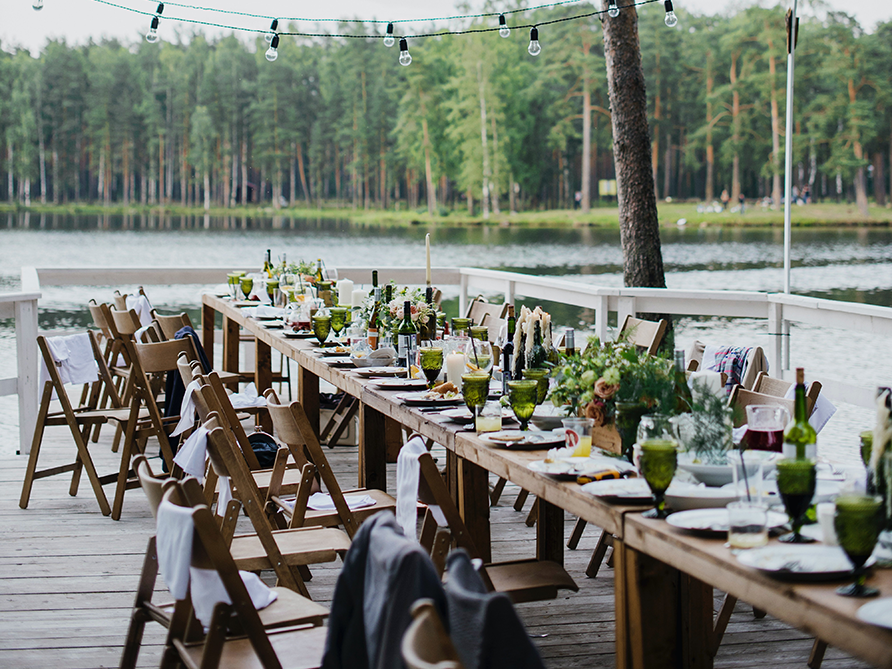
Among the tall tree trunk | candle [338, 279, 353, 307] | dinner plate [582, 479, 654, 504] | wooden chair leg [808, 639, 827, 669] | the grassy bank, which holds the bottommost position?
wooden chair leg [808, 639, 827, 669]

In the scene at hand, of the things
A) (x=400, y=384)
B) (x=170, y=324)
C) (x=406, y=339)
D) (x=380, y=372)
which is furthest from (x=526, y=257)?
(x=400, y=384)

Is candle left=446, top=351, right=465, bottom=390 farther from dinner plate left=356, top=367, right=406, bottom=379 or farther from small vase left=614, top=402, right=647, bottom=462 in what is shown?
small vase left=614, top=402, right=647, bottom=462

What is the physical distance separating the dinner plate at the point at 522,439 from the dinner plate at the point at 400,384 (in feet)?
2.87

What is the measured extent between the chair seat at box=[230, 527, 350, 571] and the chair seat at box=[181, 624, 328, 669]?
52cm

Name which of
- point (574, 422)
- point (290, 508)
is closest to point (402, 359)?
point (290, 508)

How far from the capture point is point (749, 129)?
147ft

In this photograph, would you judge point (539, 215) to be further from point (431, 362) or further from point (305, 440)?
point (305, 440)

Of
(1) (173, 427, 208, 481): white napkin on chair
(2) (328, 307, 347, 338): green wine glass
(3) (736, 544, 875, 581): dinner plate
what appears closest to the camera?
(3) (736, 544, 875, 581): dinner plate

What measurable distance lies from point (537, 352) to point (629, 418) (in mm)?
885

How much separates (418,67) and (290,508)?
42367 mm

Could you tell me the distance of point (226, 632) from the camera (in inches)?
81.6

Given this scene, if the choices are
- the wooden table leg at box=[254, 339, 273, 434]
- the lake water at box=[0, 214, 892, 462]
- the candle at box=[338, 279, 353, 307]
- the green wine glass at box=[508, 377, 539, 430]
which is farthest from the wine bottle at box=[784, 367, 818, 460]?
the lake water at box=[0, 214, 892, 462]

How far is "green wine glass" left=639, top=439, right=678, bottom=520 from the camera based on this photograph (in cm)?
197

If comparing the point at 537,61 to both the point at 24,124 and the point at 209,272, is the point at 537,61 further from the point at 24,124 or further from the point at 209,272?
the point at 209,272
